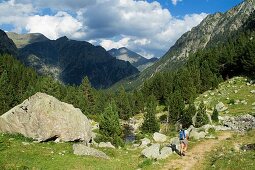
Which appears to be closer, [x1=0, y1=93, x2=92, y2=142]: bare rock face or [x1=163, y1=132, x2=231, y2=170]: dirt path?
[x1=163, y1=132, x2=231, y2=170]: dirt path

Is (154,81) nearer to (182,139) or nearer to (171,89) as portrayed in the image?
(171,89)

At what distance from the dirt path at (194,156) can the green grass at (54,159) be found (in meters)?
1.49

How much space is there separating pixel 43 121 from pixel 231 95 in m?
73.6

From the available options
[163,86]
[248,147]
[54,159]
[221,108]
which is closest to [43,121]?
[54,159]

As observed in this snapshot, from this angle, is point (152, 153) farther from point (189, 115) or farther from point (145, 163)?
point (189, 115)

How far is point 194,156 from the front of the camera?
36.5 metres

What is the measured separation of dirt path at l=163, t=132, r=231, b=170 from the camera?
107 feet

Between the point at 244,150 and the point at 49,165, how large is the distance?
19.7m

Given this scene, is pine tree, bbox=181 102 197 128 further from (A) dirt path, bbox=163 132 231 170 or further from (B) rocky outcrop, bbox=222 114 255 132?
(A) dirt path, bbox=163 132 231 170

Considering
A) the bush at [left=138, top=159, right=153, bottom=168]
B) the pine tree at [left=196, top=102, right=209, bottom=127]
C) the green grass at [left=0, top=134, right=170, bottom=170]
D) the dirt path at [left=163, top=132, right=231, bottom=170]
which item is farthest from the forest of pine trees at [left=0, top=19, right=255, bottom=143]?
the bush at [left=138, top=159, right=153, bottom=168]

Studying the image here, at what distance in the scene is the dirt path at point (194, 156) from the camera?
32.7 meters

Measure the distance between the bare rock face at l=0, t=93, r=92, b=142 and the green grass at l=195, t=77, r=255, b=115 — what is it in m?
49.0

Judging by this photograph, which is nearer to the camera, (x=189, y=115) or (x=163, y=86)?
(x=189, y=115)

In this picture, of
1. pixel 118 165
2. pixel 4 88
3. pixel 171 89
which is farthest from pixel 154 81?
pixel 118 165
